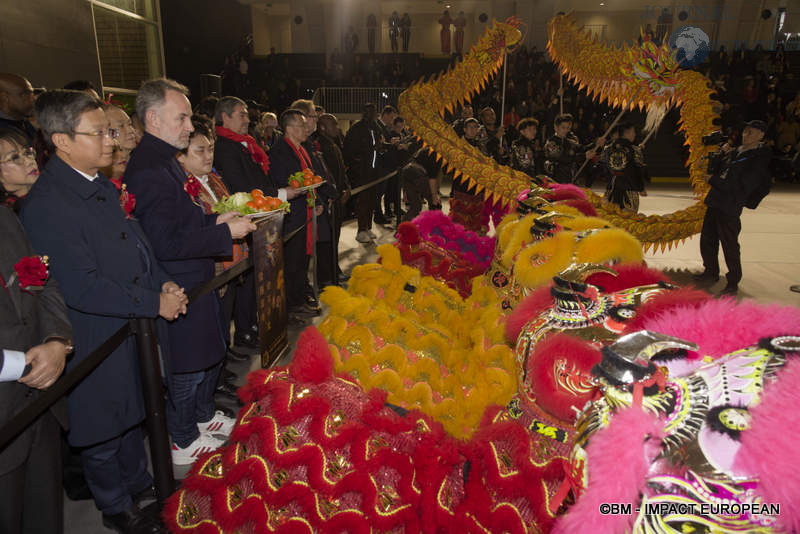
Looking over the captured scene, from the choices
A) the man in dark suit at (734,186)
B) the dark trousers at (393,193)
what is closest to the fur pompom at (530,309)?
the man in dark suit at (734,186)

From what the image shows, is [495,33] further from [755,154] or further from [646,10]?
[646,10]

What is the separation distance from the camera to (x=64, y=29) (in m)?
8.06

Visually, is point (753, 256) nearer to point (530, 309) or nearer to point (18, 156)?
point (530, 309)

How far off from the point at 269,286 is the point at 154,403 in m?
1.04

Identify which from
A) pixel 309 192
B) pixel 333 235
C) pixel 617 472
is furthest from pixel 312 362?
pixel 333 235

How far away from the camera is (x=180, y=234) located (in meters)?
1.95

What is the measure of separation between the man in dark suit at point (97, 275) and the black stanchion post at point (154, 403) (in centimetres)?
8

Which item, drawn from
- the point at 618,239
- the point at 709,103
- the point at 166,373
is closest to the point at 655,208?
the point at 709,103

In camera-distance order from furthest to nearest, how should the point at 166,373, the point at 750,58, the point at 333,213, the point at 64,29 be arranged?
the point at 750,58
the point at 64,29
the point at 333,213
the point at 166,373

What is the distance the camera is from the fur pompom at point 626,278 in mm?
1225

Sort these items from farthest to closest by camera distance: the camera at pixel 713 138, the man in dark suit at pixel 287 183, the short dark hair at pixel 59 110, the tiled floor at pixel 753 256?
the tiled floor at pixel 753 256, the camera at pixel 713 138, the man in dark suit at pixel 287 183, the short dark hair at pixel 59 110

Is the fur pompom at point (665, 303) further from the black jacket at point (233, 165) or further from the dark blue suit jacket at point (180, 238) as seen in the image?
the black jacket at point (233, 165)

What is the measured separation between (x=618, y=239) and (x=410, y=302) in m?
1.06

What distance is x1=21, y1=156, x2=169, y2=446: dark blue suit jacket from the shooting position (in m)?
1.52
